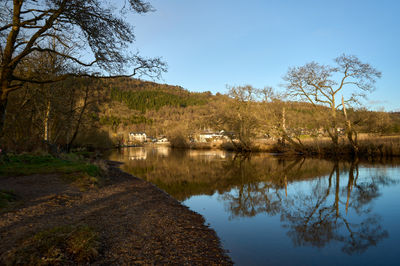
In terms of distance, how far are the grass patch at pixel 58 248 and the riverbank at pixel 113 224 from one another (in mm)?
22

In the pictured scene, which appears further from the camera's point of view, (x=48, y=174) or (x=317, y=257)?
(x=48, y=174)

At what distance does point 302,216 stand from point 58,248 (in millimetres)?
7180

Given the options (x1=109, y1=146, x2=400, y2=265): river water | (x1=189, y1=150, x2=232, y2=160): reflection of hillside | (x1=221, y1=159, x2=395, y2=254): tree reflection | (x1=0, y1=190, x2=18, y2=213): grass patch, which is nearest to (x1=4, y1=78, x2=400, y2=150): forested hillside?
(x1=189, y1=150, x2=232, y2=160): reflection of hillside

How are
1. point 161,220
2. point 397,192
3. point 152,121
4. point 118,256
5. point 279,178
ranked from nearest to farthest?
point 118,256 → point 161,220 → point 397,192 → point 279,178 → point 152,121

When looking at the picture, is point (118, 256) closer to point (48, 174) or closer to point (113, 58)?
point (113, 58)

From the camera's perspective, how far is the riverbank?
14.6 ft

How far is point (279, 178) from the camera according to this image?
15781mm

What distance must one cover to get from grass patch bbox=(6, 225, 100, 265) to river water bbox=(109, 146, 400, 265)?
276 cm

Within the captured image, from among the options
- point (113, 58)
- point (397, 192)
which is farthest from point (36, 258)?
point (397, 192)

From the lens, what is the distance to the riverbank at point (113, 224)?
14.6ft

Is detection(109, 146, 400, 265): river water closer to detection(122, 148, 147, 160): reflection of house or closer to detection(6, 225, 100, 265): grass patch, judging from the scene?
detection(6, 225, 100, 265): grass patch

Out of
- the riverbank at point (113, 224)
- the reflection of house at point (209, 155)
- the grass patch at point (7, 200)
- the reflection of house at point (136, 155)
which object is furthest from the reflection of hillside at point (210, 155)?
the grass patch at point (7, 200)

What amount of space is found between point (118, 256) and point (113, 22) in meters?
6.06

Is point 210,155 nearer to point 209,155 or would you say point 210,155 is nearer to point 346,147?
point 209,155
